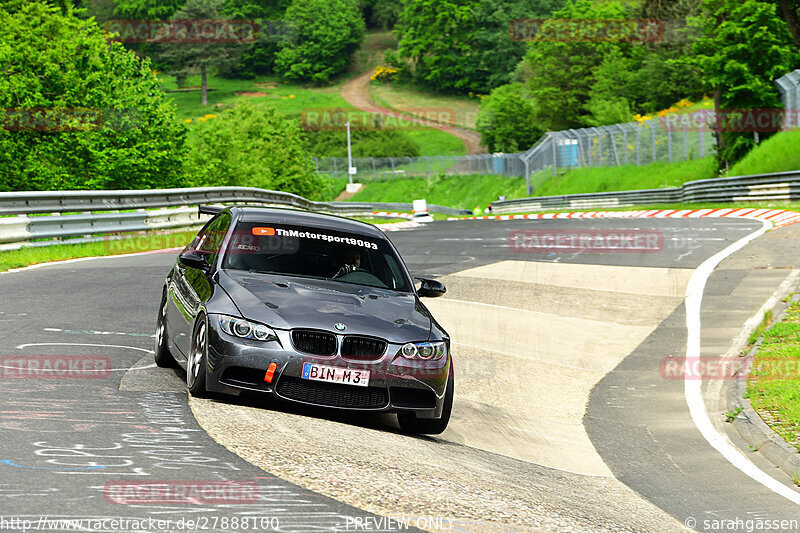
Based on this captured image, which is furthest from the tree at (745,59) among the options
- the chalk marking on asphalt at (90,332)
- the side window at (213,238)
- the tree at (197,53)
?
the tree at (197,53)

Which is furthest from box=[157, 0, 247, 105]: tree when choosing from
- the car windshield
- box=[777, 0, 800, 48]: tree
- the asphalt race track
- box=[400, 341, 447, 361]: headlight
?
box=[400, 341, 447, 361]: headlight

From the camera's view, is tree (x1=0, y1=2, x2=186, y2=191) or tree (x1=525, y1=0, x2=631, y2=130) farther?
tree (x1=525, y1=0, x2=631, y2=130)

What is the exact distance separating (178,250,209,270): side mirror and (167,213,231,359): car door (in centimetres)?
2

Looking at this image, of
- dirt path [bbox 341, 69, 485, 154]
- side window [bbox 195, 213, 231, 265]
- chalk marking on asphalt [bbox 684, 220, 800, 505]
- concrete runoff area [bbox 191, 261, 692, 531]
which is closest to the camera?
concrete runoff area [bbox 191, 261, 692, 531]

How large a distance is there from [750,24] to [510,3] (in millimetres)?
113159

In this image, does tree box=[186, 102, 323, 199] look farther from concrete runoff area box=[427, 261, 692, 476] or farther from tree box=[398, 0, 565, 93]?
tree box=[398, 0, 565, 93]

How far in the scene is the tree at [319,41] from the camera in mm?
166000

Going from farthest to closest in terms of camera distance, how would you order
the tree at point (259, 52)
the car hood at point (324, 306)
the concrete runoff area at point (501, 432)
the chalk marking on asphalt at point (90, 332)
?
the tree at point (259, 52) < the chalk marking on asphalt at point (90, 332) < the car hood at point (324, 306) < the concrete runoff area at point (501, 432)

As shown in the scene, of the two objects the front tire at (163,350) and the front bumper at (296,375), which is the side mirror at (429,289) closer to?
the front bumper at (296,375)

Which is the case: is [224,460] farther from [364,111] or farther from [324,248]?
[364,111]

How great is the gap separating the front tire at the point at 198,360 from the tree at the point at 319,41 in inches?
6293

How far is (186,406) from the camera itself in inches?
280

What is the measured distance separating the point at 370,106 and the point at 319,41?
32.0 m

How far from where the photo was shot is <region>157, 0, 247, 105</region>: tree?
515ft
